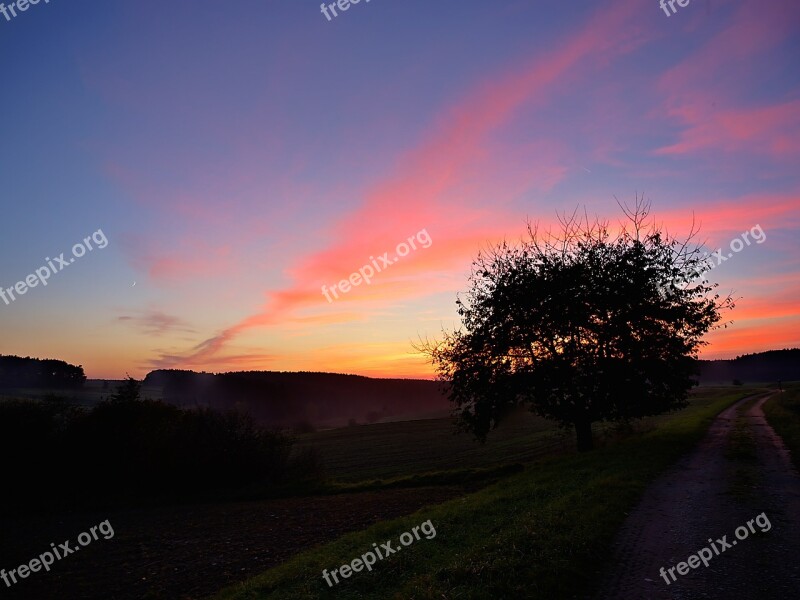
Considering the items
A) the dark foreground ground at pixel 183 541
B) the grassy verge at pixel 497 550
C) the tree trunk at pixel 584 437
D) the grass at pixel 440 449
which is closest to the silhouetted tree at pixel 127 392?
the dark foreground ground at pixel 183 541

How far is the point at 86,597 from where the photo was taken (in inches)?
589

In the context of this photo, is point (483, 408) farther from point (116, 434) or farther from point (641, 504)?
point (116, 434)

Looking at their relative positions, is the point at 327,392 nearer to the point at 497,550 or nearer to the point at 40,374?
the point at 40,374

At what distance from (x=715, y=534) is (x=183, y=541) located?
19223mm

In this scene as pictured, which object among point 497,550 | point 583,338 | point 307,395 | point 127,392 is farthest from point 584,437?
point 307,395

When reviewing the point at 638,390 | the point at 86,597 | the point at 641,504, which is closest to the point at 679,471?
the point at 641,504

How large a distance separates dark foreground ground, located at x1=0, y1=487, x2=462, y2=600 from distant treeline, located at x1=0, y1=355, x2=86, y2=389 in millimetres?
109757

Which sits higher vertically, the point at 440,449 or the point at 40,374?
the point at 40,374

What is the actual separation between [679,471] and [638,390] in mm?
10121

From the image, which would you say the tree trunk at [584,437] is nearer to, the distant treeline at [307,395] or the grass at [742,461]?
the grass at [742,461]

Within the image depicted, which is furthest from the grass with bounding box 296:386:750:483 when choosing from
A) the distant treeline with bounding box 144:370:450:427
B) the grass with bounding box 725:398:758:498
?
the distant treeline with bounding box 144:370:450:427

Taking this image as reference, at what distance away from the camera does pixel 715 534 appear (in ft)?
36.6

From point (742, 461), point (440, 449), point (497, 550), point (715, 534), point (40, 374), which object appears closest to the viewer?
point (497, 550)

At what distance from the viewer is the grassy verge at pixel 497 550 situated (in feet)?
29.8
